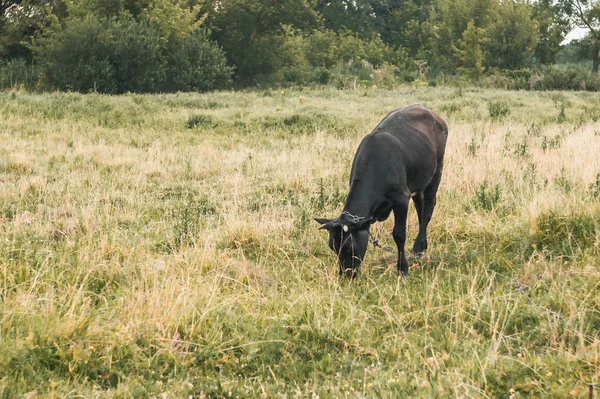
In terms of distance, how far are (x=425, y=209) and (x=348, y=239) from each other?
2.15 m

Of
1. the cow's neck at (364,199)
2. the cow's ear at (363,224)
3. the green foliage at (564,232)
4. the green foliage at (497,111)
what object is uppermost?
Answer: the green foliage at (497,111)

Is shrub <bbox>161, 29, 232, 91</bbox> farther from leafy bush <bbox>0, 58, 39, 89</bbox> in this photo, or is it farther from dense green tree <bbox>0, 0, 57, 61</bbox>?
dense green tree <bbox>0, 0, 57, 61</bbox>

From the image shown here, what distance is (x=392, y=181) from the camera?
18.8ft

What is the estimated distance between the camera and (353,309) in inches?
172

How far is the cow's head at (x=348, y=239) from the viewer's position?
5.09m

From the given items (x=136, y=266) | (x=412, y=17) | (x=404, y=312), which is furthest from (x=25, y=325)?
(x=412, y=17)

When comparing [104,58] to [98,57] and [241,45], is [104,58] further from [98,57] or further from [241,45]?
[241,45]

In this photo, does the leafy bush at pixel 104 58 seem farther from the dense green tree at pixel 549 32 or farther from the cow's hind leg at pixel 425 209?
the dense green tree at pixel 549 32

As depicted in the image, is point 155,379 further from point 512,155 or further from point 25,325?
point 512,155

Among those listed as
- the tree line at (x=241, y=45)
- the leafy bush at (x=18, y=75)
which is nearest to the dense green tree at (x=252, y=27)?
the tree line at (x=241, y=45)

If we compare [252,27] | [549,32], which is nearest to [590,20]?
[549,32]

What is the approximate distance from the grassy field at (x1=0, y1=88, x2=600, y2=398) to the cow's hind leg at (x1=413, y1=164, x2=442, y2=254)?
0.13 metres

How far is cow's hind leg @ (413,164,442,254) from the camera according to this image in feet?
21.3

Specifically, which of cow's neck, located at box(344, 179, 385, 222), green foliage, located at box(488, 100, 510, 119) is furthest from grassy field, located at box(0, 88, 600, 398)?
green foliage, located at box(488, 100, 510, 119)
